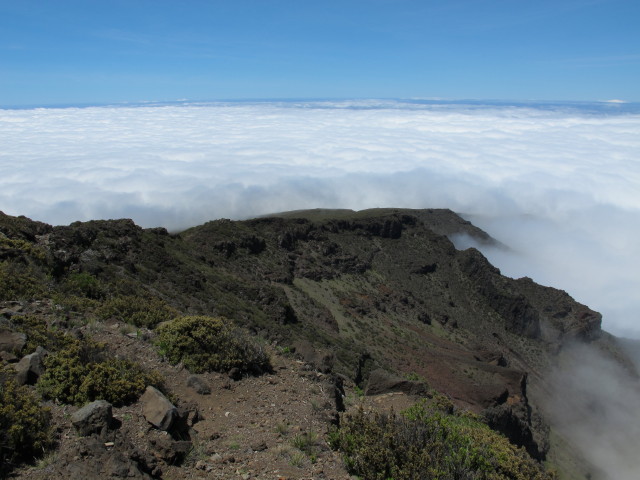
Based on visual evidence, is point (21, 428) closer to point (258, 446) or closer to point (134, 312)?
point (258, 446)

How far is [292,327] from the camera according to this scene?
24.0 metres

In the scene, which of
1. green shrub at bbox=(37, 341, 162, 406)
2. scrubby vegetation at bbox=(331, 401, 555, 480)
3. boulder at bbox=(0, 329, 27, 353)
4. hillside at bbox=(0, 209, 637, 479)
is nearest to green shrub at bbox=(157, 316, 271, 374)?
hillside at bbox=(0, 209, 637, 479)

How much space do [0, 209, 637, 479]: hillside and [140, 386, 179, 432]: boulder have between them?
101 millimetres

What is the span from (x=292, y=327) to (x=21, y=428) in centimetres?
1976

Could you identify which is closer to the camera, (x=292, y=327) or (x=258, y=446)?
(x=258, y=446)

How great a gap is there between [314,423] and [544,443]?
26633mm

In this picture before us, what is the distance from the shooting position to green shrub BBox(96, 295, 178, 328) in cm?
939

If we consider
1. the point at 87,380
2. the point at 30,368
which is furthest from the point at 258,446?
the point at 30,368

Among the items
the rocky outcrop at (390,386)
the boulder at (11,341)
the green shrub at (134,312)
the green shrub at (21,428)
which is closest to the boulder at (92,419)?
the green shrub at (21,428)

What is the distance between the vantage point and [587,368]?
51.0 metres

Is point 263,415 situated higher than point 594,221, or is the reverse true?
point 263,415

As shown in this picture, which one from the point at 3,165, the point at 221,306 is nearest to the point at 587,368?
the point at 221,306

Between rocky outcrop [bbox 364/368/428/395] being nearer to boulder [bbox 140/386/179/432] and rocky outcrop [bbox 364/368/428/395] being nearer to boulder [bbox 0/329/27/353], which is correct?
boulder [bbox 140/386/179/432]

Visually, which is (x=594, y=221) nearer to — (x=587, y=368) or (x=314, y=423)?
(x=587, y=368)
